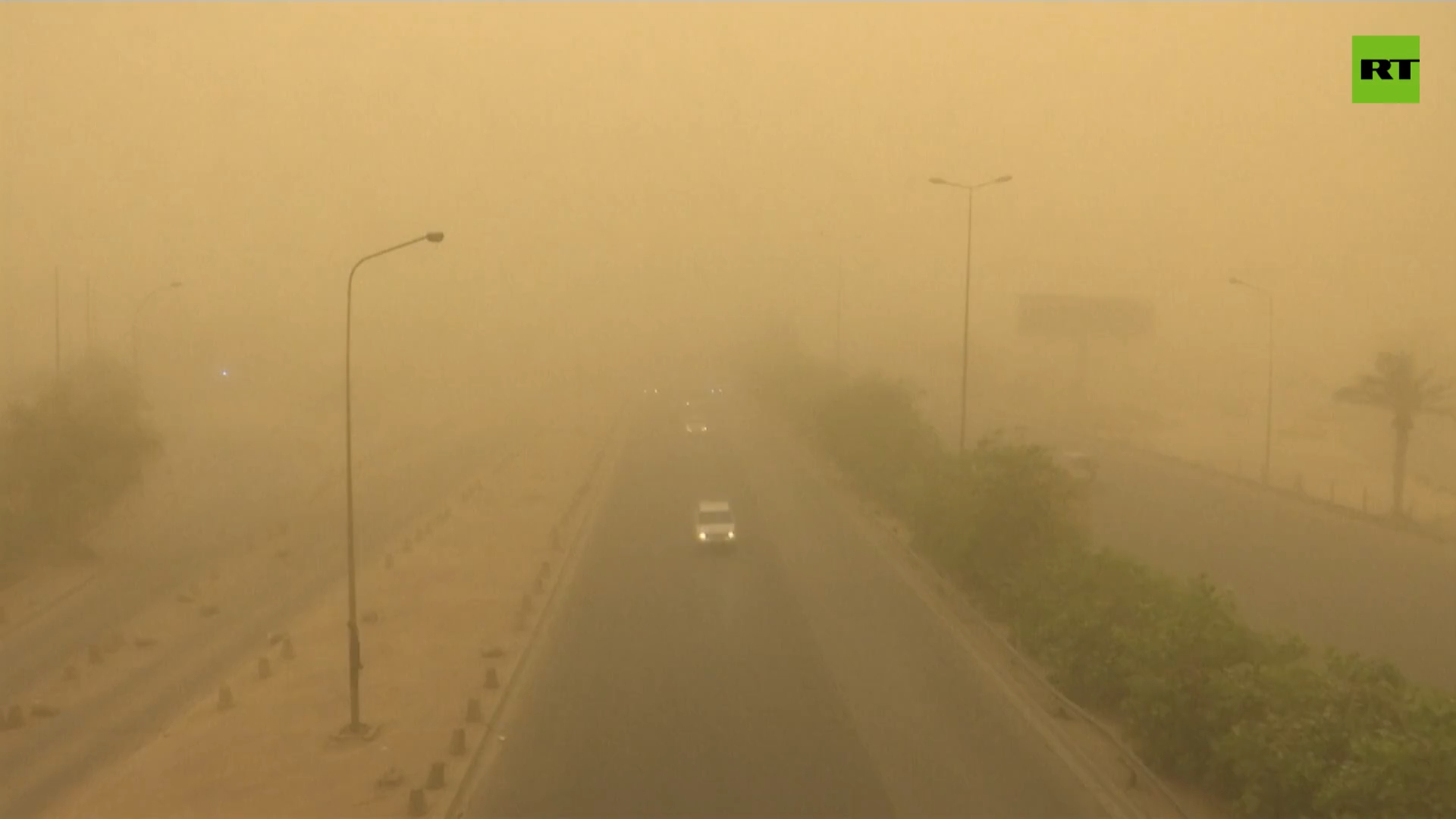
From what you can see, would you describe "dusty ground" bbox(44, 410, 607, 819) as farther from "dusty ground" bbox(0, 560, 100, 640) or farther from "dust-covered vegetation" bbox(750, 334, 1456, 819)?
"dust-covered vegetation" bbox(750, 334, 1456, 819)

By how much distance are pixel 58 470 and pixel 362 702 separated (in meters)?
19.3

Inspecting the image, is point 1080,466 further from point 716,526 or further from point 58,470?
point 58,470

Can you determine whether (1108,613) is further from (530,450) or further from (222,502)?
(530,450)

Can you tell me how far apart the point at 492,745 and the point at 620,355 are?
487 ft

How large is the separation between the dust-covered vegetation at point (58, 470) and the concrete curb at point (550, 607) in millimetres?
12965

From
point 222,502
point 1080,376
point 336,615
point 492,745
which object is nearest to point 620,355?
point 1080,376

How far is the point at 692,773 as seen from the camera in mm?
15906

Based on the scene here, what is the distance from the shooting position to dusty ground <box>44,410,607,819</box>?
16359 millimetres

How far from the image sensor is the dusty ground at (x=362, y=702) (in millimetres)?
16359

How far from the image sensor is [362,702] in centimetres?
2064

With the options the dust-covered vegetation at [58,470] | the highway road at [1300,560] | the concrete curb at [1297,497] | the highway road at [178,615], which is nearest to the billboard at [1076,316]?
the concrete curb at [1297,497]

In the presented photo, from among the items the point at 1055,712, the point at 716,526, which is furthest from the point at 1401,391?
the point at 1055,712

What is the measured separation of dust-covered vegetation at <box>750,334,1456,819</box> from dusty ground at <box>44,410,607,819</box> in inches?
361

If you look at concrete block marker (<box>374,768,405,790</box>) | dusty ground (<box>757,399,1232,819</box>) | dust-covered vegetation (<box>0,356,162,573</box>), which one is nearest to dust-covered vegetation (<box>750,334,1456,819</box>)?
dusty ground (<box>757,399,1232,819</box>)
